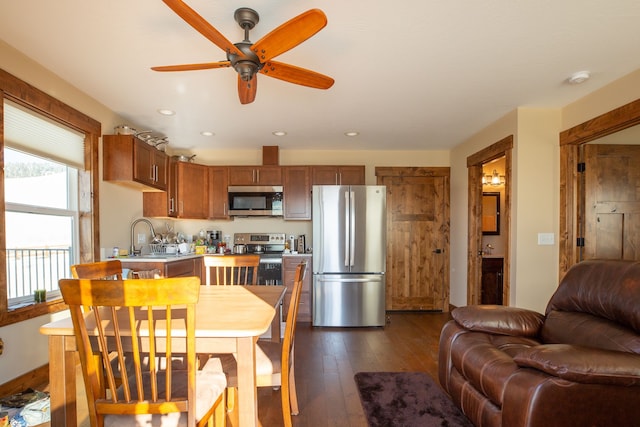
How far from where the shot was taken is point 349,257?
4074 mm

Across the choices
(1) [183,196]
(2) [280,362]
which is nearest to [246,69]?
(2) [280,362]

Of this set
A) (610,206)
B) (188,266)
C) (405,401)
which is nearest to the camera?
(405,401)

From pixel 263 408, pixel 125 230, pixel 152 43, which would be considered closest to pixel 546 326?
pixel 263 408

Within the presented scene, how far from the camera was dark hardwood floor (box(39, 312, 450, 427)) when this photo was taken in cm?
206

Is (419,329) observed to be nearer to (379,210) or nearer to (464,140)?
(379,210)

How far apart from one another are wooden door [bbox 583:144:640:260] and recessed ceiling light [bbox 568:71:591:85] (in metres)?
0.83

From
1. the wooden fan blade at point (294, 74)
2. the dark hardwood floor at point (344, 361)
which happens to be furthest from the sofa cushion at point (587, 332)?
the wooden fan blade at point (294, 74)

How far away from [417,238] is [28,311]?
435cm

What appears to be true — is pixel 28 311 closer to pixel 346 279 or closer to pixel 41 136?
pixel 41 136

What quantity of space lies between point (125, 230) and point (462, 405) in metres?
3.63

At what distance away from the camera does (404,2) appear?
1.73 metres

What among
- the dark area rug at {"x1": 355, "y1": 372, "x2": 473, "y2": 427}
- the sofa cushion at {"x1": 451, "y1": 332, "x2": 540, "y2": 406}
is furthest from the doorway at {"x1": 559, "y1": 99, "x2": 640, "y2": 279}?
the dark area rug at {"x1": 355, "y1": 372, "x2": 473, "y2": 427}

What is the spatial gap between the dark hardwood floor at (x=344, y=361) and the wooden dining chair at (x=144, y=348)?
0.79m

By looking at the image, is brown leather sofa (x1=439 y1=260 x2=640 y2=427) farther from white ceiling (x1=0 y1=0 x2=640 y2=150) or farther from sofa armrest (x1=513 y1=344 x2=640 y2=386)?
white ceiling (x1=0 y1=0 x2=640 y2=150)
